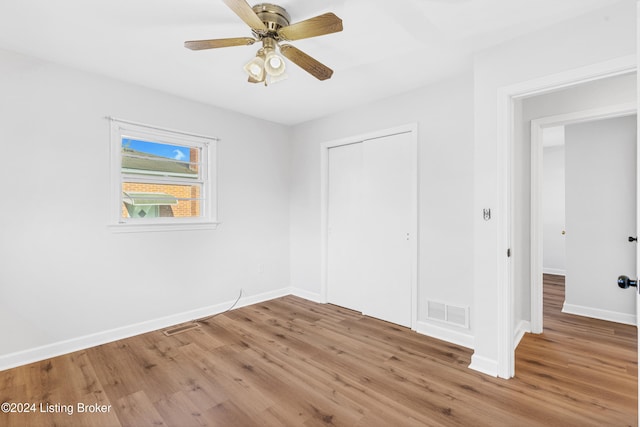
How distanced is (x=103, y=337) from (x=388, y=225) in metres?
3.03

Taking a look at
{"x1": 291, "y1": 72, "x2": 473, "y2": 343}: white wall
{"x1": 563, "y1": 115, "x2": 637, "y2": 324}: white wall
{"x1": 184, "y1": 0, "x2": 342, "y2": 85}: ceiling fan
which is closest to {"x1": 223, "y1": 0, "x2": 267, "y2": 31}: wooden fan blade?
{"x1": 184, "y1": 0, "x2": 342, "y2": 85}: ceiling fan

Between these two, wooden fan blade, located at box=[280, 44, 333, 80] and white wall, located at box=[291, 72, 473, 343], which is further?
white wall, located at box=[291, 72, 473, 343]

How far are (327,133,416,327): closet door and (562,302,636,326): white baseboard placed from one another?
2085 mm

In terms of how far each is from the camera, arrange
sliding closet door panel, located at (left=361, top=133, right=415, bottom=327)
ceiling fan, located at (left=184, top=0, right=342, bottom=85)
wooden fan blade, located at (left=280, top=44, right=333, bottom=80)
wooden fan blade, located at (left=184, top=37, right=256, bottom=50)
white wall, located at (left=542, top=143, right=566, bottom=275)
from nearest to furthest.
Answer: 1. ceiling fan, located at (left=184, top=0, right=342, bottom=85)
2. wooden fan blade, located at (left=184, top=37, right=256, bottom=50)
3. wooden fan blade, located at (left=280, top=44, right=333, bottom=80)
4. sliding closet door panel, located at (left=361, top=133, right=415, bottom=327)
5. white wall, located at (left=542, top=143, right=566, bottom=275)

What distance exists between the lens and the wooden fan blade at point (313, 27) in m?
1.61

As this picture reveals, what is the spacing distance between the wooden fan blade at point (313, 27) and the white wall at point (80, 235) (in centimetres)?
207

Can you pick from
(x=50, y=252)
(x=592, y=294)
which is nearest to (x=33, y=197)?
(x=50, y=252)

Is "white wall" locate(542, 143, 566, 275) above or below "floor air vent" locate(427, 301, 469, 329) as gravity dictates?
above

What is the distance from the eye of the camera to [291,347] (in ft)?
9.17

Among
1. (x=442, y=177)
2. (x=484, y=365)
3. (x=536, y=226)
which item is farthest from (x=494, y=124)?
(x=484, y=365)

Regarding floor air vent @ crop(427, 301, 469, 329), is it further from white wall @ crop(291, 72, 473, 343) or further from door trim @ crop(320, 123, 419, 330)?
door trim @ crop(320, 123, 419, 330)

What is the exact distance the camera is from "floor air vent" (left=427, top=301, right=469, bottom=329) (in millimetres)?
2830

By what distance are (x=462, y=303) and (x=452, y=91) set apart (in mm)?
1996

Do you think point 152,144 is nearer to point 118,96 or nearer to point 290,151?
point 118,96
